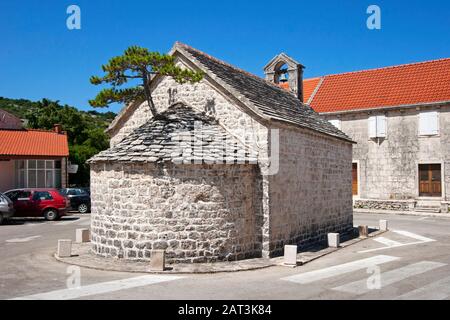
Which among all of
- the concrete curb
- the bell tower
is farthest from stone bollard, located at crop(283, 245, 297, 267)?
the bell tower

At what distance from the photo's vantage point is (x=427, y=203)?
24.9m

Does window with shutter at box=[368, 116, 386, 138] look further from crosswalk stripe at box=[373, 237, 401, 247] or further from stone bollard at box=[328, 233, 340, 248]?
stone bollard at box=[328, 233, 340, 248]

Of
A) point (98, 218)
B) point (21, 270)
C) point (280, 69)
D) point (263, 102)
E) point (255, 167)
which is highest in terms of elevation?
point (280, 69)

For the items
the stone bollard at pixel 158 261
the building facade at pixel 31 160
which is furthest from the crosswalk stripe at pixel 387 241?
the building facade at pixel 31 160

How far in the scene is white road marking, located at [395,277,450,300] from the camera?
7.39 metres

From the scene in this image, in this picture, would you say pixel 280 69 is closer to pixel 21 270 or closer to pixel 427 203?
pixel 427 203

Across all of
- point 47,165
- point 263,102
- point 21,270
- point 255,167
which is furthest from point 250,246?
point 47,165

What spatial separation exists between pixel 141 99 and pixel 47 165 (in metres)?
17.0

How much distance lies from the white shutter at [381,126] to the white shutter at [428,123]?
2.10 m

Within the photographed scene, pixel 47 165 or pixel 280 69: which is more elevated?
pixel 280 69

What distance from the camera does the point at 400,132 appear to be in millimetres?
26078

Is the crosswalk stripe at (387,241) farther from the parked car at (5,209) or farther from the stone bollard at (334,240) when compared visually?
the parked car at (5,209)

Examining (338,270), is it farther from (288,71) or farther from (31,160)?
(31,160)

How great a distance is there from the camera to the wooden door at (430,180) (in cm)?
2511
